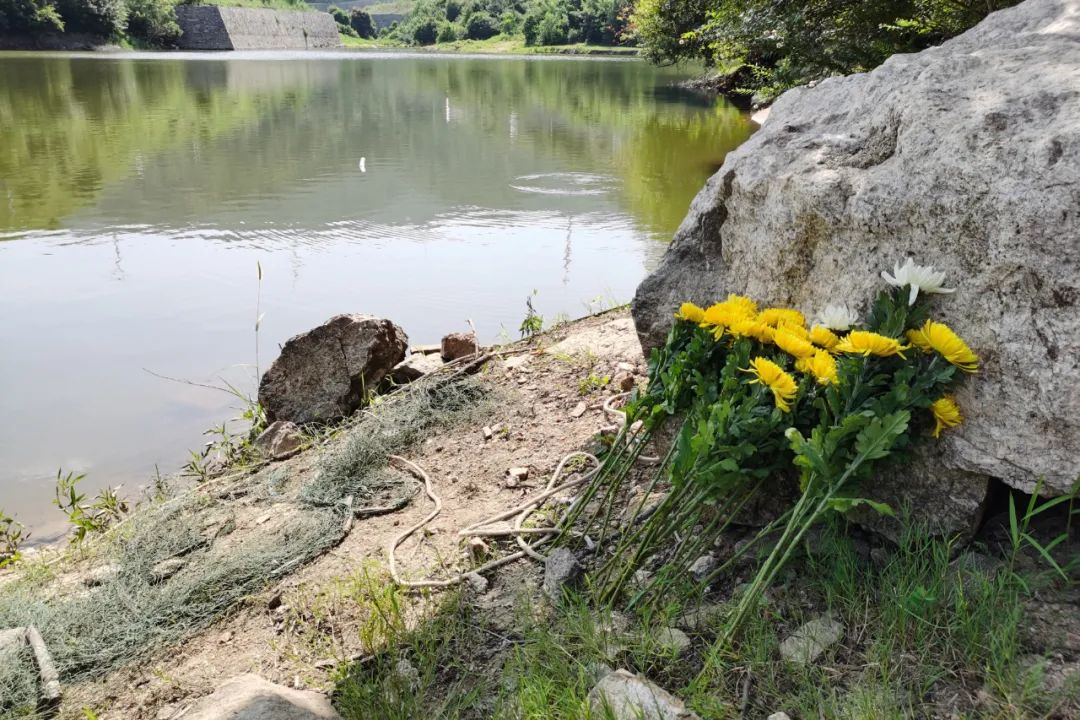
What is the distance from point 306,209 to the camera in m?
9.95

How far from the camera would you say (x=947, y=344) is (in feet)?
6.67

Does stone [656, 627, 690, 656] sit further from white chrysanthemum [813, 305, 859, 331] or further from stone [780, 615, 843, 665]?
Answer: white chrysanthemum [813, 305, 859, 331]

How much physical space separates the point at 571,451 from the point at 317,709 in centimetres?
161

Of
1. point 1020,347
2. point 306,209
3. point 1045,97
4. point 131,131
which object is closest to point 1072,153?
point 1045,97

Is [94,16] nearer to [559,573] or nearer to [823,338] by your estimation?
[559,573]

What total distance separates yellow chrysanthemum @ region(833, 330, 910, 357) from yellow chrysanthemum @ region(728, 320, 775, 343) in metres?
0.27

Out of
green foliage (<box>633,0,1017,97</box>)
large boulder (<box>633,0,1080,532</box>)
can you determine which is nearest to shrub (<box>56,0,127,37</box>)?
green foliage (<box>633,0,1017,97</box>)

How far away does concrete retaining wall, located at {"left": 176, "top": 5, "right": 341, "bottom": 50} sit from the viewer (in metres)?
68.3

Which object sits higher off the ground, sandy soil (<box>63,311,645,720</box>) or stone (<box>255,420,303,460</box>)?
sandy soil (<box>63,311,645,720</box>)

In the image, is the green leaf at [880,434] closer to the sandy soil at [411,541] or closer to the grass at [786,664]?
the grass at [786,664]

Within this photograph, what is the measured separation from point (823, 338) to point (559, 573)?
1.02 meters

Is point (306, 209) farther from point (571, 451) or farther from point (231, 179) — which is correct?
point (571, 451)

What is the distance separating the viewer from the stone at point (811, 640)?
1970 mm

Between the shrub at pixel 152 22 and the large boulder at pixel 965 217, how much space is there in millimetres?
70704
